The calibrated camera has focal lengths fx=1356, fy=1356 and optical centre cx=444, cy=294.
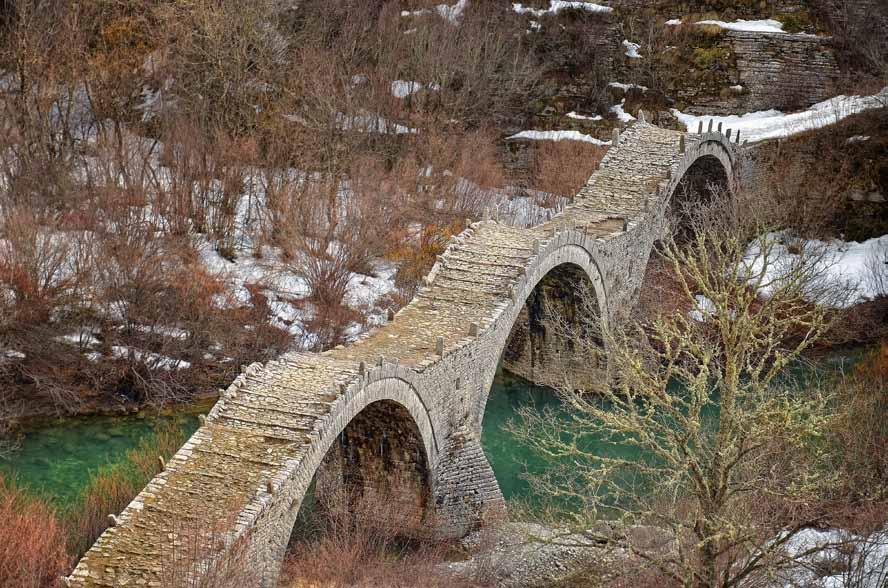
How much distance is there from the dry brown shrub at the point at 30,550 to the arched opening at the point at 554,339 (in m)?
16.3

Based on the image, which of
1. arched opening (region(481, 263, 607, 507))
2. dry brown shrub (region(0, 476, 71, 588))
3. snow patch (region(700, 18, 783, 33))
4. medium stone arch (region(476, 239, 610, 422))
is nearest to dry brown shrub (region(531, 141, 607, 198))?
arched opening (region(481, 263, 607, 507))

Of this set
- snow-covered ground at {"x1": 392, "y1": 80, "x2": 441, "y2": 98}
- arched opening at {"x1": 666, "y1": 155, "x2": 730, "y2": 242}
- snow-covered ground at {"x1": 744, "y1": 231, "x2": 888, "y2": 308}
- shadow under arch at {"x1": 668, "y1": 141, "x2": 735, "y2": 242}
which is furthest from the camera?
snow-covered ground at {"x1": 392, "y1": 80, "x2": 441, "y2": 98}

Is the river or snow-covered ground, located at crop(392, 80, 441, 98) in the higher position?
snow-covered ground, located at crop(392, 80, 441, 98)

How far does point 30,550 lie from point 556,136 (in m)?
31.6

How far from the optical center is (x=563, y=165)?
45125mm

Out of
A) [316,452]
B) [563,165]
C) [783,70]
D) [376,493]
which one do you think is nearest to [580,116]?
[563,165]

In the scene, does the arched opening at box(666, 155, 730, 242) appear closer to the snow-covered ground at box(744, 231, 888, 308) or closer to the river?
the snow-covered ground at box(744, 231, 888, 308)

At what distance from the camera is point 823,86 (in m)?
48.8

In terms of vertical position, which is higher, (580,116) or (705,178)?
(580,116)

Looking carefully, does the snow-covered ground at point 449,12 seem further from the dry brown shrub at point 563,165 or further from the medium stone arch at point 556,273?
the medium stone arch at point 556,273

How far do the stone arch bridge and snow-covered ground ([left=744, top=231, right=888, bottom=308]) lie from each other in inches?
127

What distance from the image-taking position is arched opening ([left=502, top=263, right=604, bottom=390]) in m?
35.9

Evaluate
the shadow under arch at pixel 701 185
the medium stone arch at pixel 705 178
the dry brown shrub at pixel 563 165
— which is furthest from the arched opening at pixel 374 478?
the dry brown shrub at pixel 563 165

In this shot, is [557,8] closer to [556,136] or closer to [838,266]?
[556,136]
